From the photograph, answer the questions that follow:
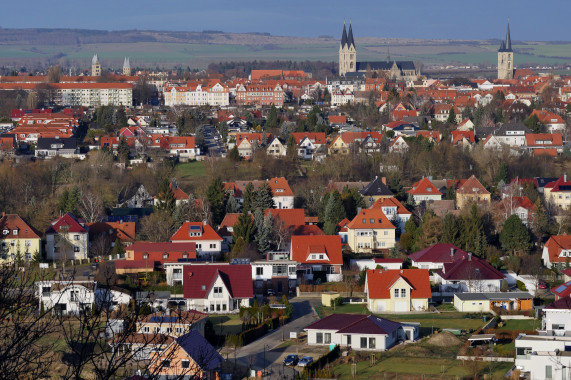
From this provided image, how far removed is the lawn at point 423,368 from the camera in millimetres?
13711

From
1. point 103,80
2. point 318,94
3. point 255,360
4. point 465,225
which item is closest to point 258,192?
point 465,225

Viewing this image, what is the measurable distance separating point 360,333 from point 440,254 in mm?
6746

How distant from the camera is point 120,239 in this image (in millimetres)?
24172

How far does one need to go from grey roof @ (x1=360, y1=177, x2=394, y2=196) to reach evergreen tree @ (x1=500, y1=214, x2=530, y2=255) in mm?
6085

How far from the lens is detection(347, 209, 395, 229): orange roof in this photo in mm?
24219

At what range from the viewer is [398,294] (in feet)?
61.0

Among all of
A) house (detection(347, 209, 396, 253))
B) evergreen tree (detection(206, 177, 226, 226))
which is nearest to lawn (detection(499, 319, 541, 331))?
house (detection(347, 209, 396, 253))

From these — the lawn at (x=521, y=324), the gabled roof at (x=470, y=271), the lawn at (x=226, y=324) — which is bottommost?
the lawn at (x=226, y=324)

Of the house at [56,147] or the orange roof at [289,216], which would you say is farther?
the house at [56,147]

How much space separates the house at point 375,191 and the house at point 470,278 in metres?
8.00

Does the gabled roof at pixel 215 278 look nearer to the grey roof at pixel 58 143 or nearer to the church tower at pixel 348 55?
the grey roof at pixel 58 143

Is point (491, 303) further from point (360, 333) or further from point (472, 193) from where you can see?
point (472, 193)

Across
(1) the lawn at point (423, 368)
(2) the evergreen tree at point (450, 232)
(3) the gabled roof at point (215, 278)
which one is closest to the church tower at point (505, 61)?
(2) the evergreen tree at point (450, 232)

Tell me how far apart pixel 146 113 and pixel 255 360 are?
40.2 m
